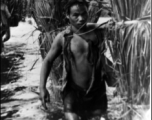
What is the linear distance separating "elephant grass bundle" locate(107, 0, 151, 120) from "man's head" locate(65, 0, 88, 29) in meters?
0.13

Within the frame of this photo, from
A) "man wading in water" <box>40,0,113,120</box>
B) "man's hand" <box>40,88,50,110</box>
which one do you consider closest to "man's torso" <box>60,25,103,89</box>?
"man wading in water" <box>40,0,113,120</box>

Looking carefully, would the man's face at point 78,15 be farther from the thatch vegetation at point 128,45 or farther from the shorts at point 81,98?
the shorts at point 81,98

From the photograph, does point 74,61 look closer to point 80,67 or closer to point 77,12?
point 80,67

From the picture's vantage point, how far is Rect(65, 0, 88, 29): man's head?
1.02 metres

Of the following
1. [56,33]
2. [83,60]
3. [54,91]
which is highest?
[56,33]

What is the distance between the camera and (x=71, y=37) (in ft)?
3.47

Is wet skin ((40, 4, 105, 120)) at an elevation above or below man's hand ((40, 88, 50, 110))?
above

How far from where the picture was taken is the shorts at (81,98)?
1091 millimetres

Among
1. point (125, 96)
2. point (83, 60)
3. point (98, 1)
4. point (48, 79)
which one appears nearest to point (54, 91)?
point (48, 79)

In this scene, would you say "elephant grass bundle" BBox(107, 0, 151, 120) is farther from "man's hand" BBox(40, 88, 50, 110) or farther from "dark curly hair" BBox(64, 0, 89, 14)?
"man's hand" BBox(40, 88, 50, 110)

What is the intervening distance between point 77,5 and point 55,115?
0.44 m

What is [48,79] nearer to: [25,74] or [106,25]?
[25,74]

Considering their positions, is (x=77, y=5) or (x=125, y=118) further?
(x=125, y=118)

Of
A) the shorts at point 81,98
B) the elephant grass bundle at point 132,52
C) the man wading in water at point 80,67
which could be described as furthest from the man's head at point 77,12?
the shorts at point 81,98
